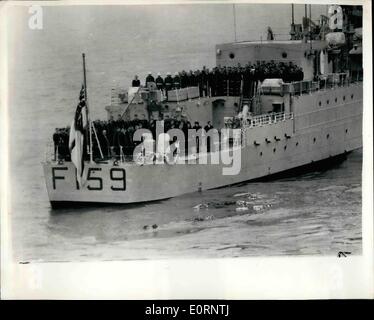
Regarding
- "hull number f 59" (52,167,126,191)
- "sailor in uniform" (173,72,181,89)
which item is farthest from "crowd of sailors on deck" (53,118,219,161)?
"sailor in uniform" (173,72,181,89)

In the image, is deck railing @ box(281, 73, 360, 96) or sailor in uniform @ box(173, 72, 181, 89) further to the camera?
deck railing @ box(281, 73, 360, 96)

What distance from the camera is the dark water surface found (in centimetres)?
796

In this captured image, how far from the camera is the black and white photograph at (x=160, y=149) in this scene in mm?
7949

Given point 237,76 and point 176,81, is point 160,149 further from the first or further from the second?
point 237,76

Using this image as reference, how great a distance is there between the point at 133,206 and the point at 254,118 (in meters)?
1.89

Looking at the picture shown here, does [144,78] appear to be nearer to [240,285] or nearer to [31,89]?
[31,89]

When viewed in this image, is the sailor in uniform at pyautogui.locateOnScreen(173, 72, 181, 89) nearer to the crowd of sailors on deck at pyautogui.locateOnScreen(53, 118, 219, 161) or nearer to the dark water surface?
the crowd of sailors on deck at pyautogui.locateOnScreen(53, 118, 219, 161)

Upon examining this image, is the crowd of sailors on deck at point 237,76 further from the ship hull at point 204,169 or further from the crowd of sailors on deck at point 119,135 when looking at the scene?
the crowd of sailors on deck at point 119,135

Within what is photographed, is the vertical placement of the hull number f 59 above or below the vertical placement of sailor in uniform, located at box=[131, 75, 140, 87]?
below

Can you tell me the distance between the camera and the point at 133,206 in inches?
341

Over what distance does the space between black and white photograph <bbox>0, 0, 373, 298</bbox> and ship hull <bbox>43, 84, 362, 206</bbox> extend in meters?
0.01

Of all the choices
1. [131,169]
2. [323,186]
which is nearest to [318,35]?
[323,186]

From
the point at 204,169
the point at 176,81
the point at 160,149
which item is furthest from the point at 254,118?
the point at 160,149

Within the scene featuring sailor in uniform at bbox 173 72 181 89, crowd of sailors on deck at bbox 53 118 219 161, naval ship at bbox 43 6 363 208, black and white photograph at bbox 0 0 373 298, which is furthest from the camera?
sailor in uniform at bbox 173 72 181 89
